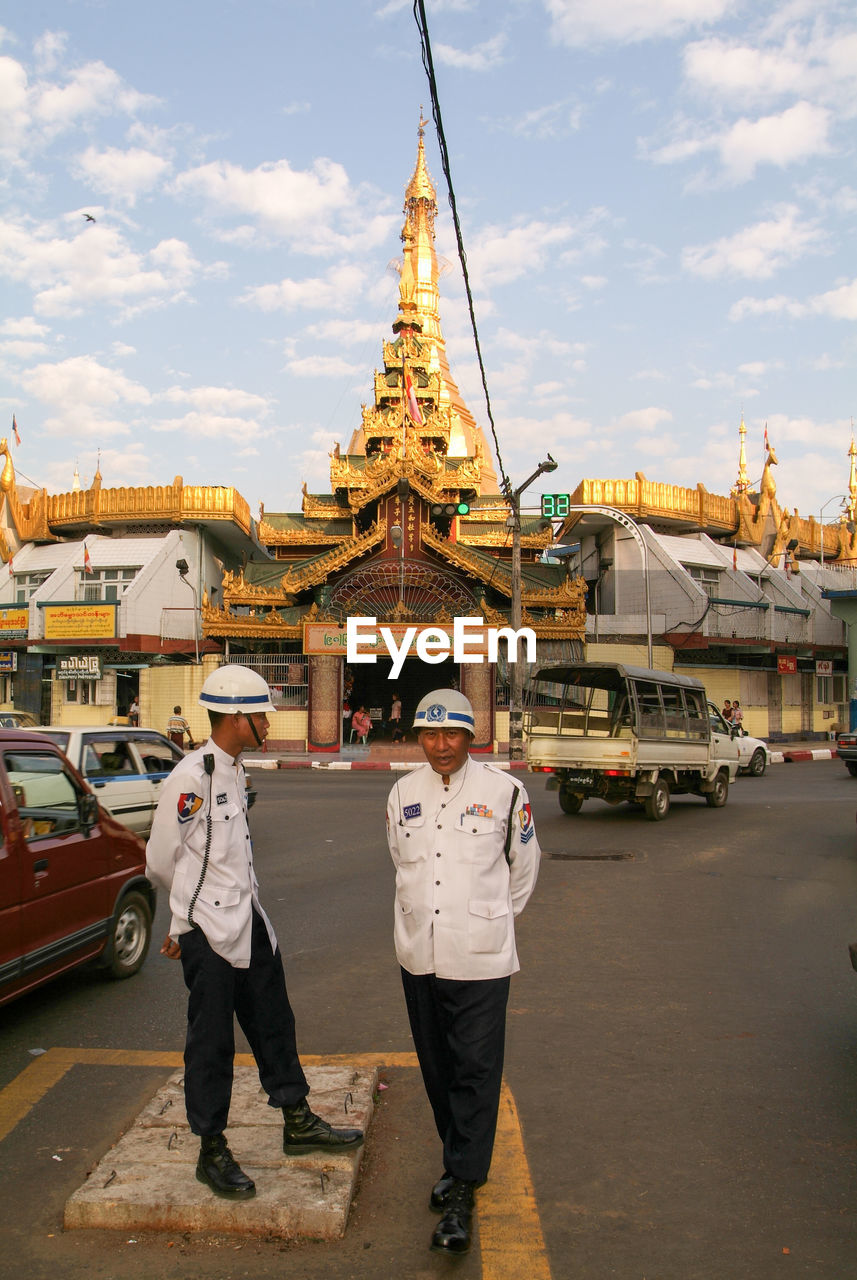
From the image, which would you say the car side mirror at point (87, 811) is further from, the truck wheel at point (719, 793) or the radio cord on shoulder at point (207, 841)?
the truck wheel at point (719, 793)

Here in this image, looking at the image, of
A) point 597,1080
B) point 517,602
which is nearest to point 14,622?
point 517,602

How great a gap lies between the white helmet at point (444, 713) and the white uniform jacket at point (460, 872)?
0.18 metres

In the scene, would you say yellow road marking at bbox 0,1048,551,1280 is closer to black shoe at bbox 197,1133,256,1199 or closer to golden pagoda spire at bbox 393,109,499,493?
black shoe at bbox 197,1133,256,1199

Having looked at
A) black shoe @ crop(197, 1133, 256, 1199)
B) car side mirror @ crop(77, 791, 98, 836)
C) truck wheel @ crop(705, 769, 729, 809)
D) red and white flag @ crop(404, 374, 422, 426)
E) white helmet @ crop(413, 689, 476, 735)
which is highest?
red and white flag @ crop(404, 374, 422, 426)

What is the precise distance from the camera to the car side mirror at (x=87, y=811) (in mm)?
5914

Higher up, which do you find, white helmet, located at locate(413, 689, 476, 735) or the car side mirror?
white helmet, located at locate(413, 689, 476, 735)

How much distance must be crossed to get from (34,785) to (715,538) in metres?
37.9

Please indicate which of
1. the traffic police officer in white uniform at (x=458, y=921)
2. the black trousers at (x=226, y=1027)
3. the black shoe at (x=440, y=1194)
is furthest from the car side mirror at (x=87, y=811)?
the black shoe at (x=440, y=1194)

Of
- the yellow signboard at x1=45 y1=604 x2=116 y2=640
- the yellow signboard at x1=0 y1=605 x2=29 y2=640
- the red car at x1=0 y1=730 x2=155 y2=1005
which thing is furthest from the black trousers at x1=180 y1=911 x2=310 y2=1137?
the yellow signboard at x1=0 y1=605 x2=29 y2=640

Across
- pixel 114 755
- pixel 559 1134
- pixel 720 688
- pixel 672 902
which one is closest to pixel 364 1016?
pixel 559 1134

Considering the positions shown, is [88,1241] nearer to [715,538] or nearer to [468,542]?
[468,542]

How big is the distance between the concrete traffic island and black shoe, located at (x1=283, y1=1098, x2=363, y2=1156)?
0.03 meters

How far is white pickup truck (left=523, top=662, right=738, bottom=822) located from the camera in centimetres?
1377

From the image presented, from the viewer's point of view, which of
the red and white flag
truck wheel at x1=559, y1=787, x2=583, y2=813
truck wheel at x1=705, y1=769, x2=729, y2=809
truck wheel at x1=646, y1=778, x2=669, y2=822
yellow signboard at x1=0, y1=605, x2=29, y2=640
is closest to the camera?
truck wheel at x1=646, y1=778, x2=669, y2=822
